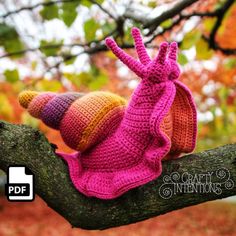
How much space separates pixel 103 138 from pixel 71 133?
8cm

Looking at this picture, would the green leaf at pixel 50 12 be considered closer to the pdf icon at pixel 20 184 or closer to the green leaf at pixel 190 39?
the green leaf at pixel 190 39

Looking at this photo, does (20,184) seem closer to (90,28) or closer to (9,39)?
(90,28)

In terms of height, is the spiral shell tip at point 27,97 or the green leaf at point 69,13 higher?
the green leaf at point 69,13

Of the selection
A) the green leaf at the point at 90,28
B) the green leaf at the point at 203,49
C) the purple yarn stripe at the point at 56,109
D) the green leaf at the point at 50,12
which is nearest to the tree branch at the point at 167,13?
the green leaf at the point at 90,28

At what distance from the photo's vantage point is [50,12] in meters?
2.08

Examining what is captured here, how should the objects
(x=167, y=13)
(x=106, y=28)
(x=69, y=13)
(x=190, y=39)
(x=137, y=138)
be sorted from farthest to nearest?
(x=106, y=28), (x=69, y=13), (x=190, y=39), (x=167, y=13), (x=137, y=138)

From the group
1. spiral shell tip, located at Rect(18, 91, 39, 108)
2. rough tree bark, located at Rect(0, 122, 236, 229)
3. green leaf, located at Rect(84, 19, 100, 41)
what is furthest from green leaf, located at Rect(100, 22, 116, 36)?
rough tree bark, located at Rect(0, 122, 236, 229)

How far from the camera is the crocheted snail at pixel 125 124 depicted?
92cm

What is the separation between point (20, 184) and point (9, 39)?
1297mm

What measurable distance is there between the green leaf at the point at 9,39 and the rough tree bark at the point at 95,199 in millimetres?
1252

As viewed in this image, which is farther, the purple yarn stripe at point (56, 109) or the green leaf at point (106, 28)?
the green leaf at point (106, 28)

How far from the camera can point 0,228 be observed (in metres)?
7.00

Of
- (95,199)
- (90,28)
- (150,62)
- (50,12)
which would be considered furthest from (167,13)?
(95,199)

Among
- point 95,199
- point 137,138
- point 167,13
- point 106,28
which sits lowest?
point 95,199
